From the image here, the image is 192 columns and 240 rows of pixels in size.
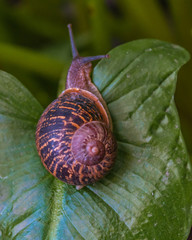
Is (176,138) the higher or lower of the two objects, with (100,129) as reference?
lower

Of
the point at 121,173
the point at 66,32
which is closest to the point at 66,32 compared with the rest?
the point at 66,32

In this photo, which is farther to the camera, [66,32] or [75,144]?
[66,32]

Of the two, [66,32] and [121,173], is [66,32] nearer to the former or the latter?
[66,32]

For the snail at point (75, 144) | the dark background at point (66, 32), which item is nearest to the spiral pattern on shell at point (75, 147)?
the snail at point (75, 144)

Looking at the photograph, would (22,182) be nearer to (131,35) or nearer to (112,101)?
(112,101)

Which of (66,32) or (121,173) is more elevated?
(66,32)

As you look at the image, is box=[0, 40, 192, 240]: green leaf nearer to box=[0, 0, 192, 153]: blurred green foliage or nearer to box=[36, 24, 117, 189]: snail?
box=[36, 24, 117, 189]: snail

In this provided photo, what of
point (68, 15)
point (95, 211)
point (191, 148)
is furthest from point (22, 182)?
point (68, 15)
